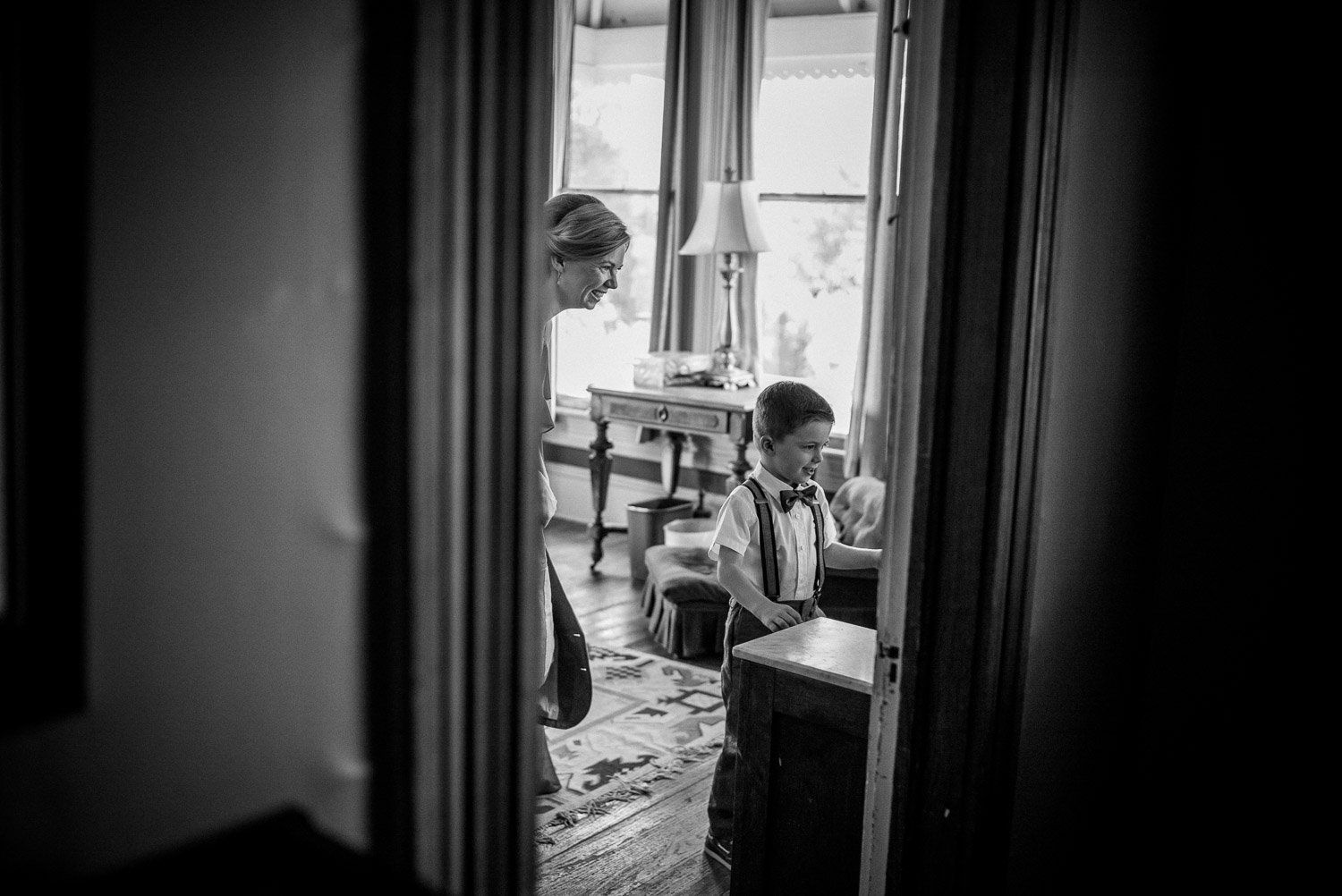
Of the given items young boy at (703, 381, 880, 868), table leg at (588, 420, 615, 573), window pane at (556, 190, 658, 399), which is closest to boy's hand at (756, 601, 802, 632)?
young boy at (703, 381, 880, 868)

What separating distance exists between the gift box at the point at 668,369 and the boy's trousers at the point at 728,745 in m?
2.76

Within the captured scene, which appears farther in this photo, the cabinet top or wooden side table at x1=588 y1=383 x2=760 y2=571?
wooden side table at x1=588 y1=383 x2=760 y2=571

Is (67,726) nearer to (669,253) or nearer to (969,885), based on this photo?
(969,885)

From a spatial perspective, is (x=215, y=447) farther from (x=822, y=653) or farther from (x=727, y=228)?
(x=727, y=228)

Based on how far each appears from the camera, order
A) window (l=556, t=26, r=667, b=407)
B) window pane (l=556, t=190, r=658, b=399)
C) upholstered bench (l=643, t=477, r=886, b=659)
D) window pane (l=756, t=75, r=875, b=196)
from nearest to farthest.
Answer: upholstered bench (l=643, t=477, r=886, b=659), window pane (l=756, t=75, r=875, b=196), window (l=556, t=26, r=667, b=407), window pane (l=556, t=190, r=658, b=399)

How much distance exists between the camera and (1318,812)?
6.72ft

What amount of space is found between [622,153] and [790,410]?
3.92 metres

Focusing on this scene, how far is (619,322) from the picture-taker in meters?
6.58

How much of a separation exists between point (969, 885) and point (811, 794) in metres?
0.42

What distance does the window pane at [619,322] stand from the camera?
6.36m

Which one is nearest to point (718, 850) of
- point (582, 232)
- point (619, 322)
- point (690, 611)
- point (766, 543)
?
point (766, 543)

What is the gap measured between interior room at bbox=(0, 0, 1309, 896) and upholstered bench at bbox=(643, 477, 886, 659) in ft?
4.06

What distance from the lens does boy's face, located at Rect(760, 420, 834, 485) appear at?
9.14ft

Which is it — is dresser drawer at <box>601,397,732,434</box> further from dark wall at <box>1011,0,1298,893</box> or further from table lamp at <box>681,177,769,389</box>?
dark wall at <box>1011,0,1298,893</box>
